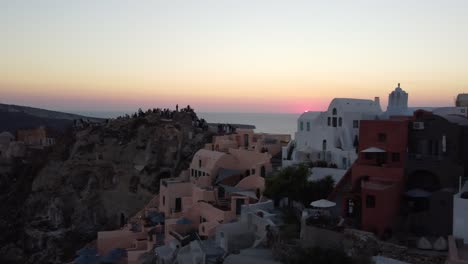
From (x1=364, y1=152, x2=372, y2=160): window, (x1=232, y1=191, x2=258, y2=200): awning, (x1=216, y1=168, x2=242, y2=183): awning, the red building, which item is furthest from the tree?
(x1=216, y1=168, x2=242, y2=183): awning

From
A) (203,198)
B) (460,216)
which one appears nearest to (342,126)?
(203,198)

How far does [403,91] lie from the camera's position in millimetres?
33188

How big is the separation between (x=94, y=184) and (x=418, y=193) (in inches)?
1661

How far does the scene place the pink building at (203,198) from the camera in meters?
30.6

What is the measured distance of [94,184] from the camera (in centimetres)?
5556

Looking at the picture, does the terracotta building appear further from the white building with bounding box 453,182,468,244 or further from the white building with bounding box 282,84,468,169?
the white building with bounding box 453,182,468,244

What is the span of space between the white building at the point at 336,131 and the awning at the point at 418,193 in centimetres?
1029

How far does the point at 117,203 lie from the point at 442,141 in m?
39.6

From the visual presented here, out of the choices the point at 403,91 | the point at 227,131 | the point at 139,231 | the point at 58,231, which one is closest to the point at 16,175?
the point at 58,231

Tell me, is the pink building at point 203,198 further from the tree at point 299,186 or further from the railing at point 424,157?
the railing at point 424,157

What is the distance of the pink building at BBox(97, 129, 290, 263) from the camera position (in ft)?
100

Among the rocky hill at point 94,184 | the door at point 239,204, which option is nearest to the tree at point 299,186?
the door at point 239,204

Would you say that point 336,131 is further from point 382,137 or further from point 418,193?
point 418,193

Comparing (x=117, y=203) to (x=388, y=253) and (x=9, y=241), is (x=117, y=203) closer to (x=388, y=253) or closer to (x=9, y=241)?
(x=9, y=241)
